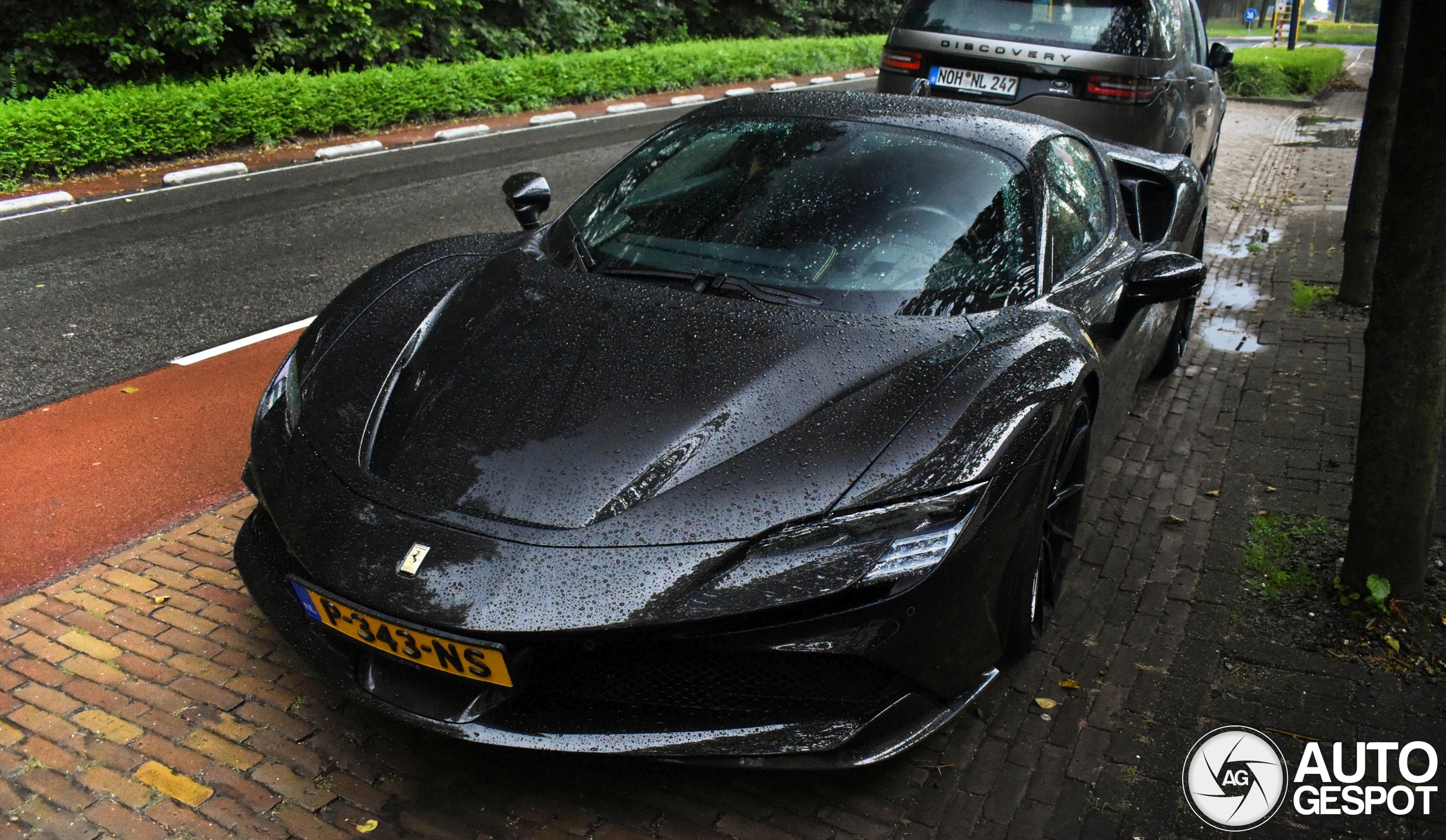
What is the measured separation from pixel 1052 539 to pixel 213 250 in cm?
672

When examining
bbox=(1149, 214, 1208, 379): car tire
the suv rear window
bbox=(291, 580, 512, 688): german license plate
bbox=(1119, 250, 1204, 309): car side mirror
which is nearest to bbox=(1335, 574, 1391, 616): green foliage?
bbox=(1119, 250, 1204, 309): car side mirror

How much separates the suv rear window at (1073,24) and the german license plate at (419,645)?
644 cm

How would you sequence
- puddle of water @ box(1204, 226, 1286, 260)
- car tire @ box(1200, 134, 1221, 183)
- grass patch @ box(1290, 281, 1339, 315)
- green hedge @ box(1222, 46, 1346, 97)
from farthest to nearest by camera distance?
green hedge @ box(1222, 46, 1346, 97), car tire @ box(1200, 134, 1221, 183), puddle of water @ box(1204, 226, 1286, 260), grass patch @ box(1290, 281, 1339, 315)

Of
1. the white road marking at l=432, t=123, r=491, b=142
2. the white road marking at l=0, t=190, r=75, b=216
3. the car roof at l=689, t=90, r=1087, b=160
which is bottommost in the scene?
the white road marking at l=432, t=123, r=491, b=142

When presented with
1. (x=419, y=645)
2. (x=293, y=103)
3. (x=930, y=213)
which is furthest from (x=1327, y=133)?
(x=419, y=645)

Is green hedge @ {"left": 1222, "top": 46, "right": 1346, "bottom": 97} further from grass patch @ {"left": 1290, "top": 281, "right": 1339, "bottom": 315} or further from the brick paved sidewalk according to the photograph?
the brick paved sidewalk

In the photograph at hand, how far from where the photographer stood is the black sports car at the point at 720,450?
2.36 m

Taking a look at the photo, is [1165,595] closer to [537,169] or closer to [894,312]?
[894,312]

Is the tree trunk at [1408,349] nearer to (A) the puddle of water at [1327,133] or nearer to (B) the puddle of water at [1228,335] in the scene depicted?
(B) the puddle of water at [1228,335]

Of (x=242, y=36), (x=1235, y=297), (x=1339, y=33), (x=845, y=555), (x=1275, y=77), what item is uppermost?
(x=242, y=36)

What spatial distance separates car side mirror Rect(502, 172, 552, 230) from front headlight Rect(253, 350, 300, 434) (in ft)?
3.90

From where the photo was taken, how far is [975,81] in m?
7.70

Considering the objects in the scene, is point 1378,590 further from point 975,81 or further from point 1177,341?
point 975,81

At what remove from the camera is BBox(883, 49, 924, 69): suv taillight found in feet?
26.2
